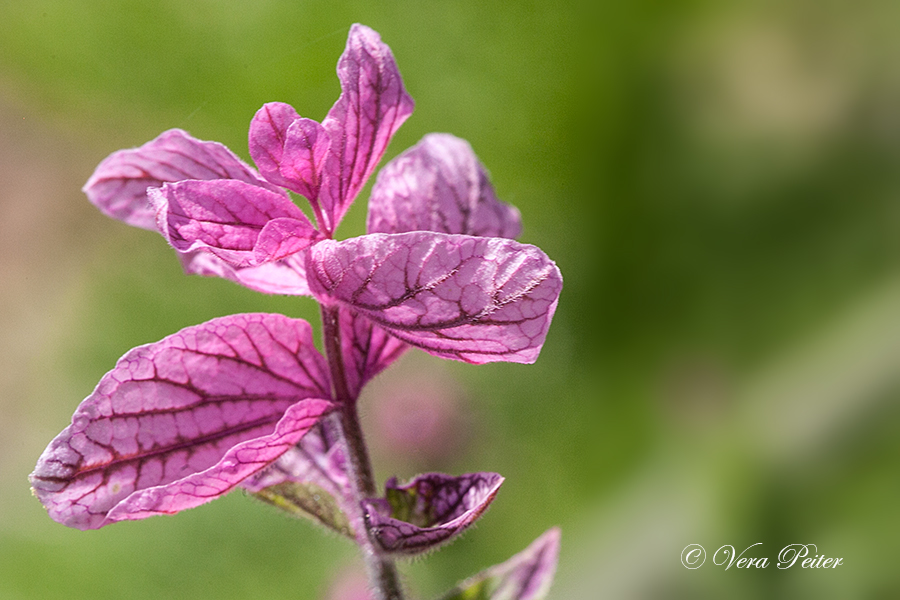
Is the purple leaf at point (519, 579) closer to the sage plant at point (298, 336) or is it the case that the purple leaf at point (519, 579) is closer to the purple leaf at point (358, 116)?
the sage plant at point (298, 336)

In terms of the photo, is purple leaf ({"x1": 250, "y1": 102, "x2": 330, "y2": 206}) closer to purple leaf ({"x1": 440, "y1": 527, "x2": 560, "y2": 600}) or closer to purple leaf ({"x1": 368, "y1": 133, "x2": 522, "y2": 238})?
purple leaf ({"x1": 368, "y1": 133, "x2": 522, "y2": 238})

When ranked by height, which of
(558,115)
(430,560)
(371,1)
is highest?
(371,1)

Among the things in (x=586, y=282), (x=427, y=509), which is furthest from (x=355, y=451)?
(x=586, y=282)

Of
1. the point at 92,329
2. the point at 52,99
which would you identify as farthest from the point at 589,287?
the point at 52,99

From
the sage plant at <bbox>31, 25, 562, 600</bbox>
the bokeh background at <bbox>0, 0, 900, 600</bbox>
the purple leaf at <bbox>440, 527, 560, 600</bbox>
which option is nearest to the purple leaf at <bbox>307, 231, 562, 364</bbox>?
the sage plant at <bbox>31, 25, 562, 600</bbox>

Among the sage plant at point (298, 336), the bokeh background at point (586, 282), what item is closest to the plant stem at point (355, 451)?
the sage plant at point (298, 336)

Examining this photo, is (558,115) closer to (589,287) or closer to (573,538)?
(589,287)
